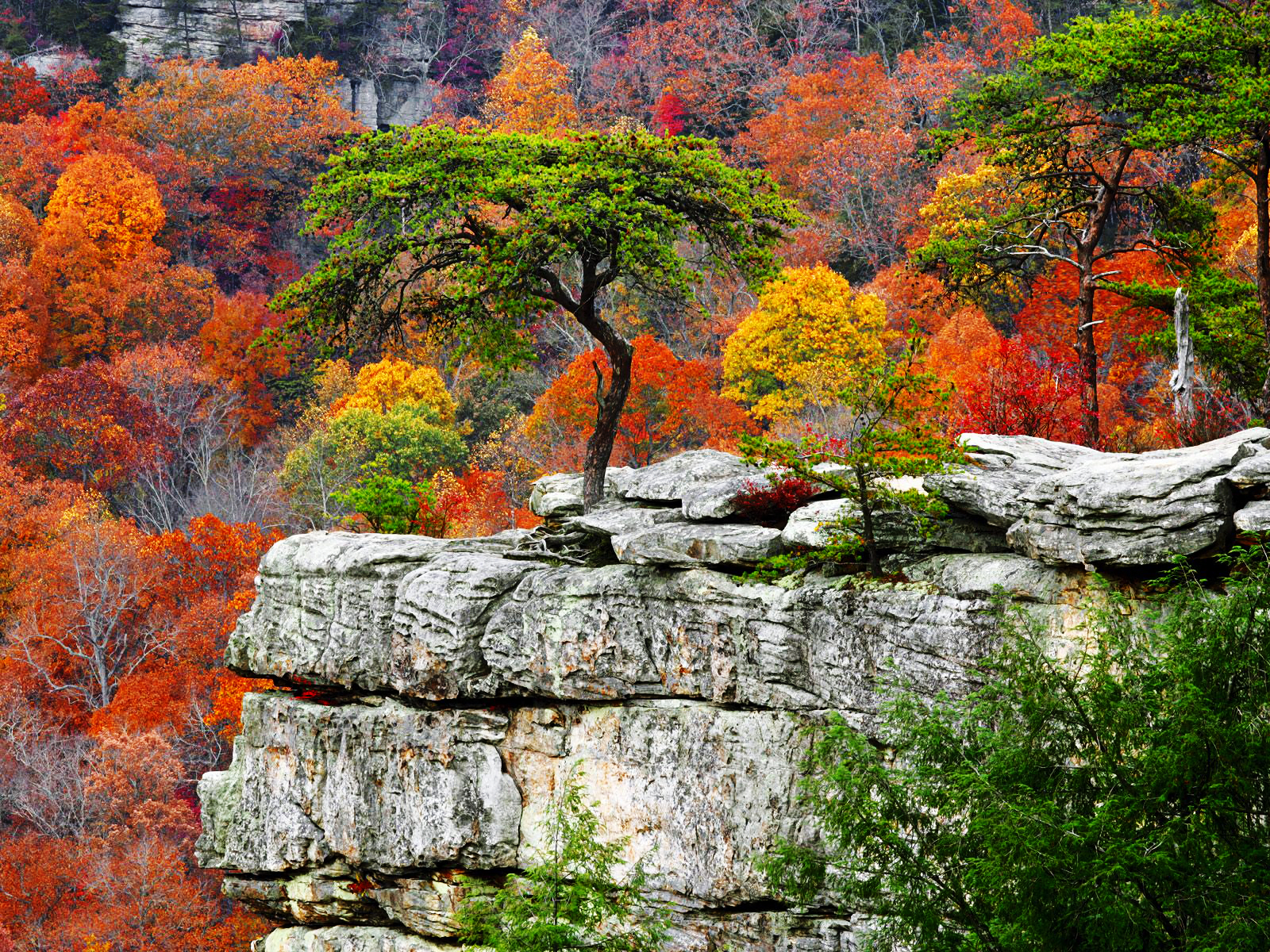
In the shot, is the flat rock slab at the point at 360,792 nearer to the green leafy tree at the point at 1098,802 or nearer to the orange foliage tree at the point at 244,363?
the green leafy tree at the point at 1098,802

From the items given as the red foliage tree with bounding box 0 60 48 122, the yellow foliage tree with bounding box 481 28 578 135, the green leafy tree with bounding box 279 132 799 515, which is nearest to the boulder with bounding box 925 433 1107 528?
the green leafy tree with bounding box 279 132 799 515

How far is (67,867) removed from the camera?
Result: 3500 cm

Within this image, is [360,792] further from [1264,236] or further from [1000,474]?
[1264,236]

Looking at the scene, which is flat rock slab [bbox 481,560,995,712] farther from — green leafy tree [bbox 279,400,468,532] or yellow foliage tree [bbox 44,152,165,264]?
yellow foliage tree [bbox 44,152,165,264]

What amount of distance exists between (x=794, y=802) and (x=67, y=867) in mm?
26767

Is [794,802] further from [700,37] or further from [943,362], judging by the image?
[700,37]

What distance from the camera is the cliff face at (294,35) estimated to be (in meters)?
74.9

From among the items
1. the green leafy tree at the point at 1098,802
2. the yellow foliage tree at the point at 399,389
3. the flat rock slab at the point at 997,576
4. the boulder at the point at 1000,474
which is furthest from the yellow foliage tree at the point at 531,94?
the green leafy tree at the point at 1098,802

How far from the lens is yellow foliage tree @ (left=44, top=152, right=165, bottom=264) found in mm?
58656

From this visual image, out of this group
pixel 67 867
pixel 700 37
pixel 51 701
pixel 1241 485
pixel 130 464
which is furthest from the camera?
pixel 700 37

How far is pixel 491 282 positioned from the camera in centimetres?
1920

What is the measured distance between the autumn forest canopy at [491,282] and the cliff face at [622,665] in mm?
2049

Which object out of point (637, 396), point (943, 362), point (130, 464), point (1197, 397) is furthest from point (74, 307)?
point (1197, 397)

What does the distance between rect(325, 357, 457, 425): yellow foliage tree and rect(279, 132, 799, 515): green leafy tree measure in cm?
2923
